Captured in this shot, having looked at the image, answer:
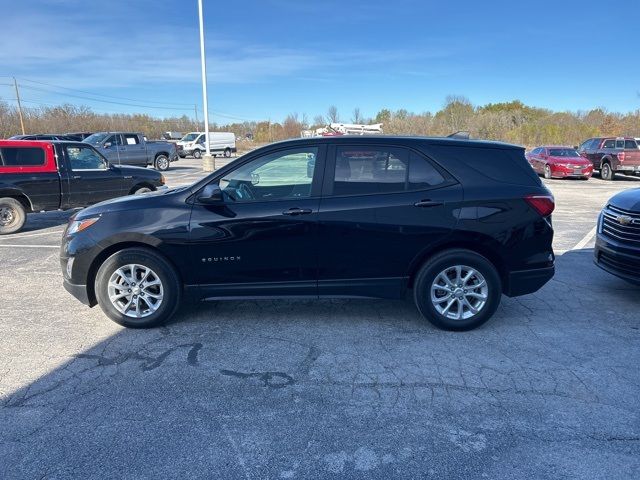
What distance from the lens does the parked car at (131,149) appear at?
22.9 metres

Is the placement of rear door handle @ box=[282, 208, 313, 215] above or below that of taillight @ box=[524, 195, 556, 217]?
below

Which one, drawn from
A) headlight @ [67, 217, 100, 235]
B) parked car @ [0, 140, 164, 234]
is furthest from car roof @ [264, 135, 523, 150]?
parked car @ [0, 140, 164, 234]

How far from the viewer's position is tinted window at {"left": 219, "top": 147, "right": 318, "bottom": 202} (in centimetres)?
446

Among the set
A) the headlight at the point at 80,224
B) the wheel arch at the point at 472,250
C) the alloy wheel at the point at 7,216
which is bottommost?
the alloy wheel at the point at 7,216

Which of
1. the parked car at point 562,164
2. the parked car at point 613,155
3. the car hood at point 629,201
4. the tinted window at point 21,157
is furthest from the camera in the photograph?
the parked car at point 562,164

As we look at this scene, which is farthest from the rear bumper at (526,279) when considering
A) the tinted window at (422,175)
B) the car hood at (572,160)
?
the car hood at (572,160)

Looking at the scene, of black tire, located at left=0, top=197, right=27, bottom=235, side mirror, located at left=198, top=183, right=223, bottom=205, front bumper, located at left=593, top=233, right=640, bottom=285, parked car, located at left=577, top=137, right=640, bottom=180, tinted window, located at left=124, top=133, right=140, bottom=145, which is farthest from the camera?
tinted window, located at left=124, top=133, right=140, bottom=145

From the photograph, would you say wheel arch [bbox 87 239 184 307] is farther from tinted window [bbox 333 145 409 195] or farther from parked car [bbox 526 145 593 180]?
parked car [bbox 526 145 593 180]

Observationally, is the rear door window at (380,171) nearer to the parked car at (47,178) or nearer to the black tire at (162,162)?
the parked car at (47,178)

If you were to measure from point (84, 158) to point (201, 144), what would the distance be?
96.7ft

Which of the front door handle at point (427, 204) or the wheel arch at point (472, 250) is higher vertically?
the front door handle at point (427, 204)

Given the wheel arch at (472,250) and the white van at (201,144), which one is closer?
the wheel arch at (472,250)

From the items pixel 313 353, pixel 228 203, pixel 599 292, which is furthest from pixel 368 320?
pixel 599 292

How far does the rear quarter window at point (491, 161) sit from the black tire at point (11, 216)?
879cm
